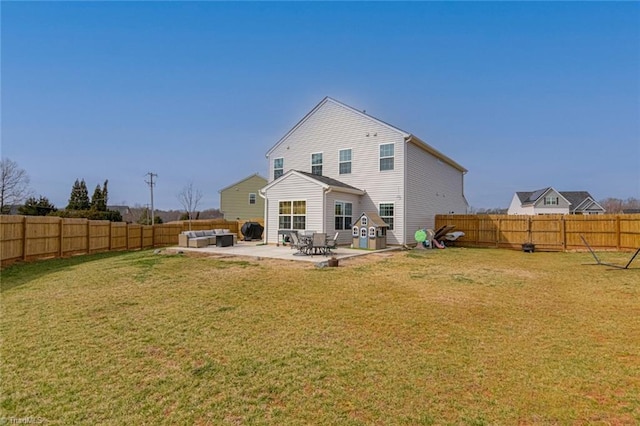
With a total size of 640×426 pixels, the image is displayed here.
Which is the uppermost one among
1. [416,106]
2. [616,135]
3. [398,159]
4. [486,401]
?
[416,106]

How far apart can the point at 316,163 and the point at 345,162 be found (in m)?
2.00

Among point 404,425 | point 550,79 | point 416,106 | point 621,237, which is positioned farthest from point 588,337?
point 416,106

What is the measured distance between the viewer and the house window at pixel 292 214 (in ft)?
53.2

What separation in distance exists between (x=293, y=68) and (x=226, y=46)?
408cm

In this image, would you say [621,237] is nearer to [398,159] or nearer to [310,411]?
[398,159]

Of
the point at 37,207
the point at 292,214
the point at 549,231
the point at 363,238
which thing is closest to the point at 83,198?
the point at 37,207

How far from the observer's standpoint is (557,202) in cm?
4231

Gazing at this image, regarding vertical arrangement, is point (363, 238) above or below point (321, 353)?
above

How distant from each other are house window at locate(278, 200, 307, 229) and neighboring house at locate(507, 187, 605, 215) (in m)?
39.8

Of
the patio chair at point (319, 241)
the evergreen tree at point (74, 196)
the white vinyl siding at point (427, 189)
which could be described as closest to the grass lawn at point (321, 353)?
the patio chair at point (319, 241)

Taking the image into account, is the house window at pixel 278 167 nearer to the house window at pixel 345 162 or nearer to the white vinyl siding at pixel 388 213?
the house window at pixel 345 162

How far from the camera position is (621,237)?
49.8ft

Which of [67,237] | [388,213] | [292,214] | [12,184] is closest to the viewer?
[67,237]

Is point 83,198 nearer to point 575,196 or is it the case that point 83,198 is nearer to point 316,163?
point 316,163
